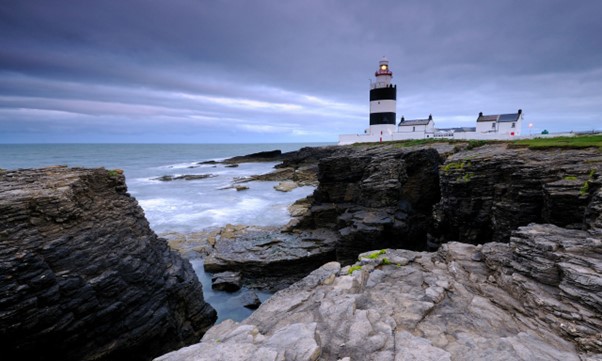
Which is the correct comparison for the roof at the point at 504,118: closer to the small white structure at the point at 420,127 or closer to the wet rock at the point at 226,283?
the small white structure at the point at 420,127

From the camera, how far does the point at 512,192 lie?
13.7 meters

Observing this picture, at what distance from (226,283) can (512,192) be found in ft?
47.5

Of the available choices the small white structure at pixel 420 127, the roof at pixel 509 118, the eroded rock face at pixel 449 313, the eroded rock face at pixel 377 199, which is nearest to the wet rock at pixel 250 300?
the eroded rock face at pixel 377 199

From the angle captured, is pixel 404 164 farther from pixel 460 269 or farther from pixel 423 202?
pixel 460 269

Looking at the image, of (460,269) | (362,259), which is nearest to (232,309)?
(362,259)

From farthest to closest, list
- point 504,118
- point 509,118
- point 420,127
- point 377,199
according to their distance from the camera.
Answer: point 420,127 → point 504,118 → point 509,118 → point 377,199

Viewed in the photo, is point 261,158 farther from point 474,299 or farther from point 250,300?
point 474,299

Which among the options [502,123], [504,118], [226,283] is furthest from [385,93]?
[226,283]

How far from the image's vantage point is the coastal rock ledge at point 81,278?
291 inches

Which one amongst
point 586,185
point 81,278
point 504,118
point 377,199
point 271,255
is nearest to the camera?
point 81,278

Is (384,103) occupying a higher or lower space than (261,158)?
higher

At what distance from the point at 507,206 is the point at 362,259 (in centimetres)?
827

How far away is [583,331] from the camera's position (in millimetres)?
5488

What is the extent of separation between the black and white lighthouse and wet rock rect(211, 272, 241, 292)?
1586 inches
